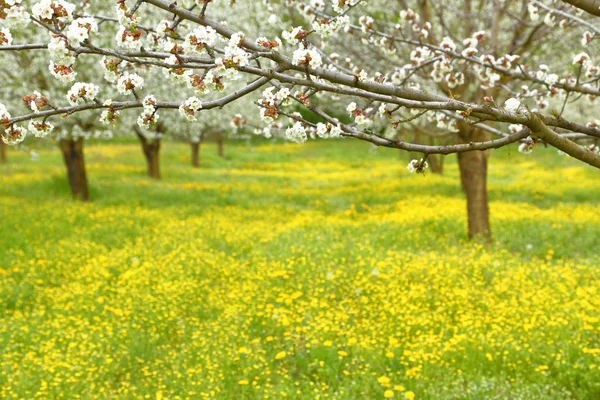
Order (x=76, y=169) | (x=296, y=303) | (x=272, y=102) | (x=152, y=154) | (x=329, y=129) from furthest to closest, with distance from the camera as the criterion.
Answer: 1. (x=152, y=154)
2. (x=76, y=169)
3. (x=296, y=303)
4. (x=329, y=129)
5. (x=272, y=102)

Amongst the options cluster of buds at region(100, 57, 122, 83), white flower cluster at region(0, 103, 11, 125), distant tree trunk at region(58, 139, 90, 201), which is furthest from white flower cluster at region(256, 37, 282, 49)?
distant tree trunk at region(58, 139, 90, 201)

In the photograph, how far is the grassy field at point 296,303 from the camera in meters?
5.99

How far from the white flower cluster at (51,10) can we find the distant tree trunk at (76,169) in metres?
15.6

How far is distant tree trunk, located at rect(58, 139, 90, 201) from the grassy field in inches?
58.8

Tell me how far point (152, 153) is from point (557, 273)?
21792 mm

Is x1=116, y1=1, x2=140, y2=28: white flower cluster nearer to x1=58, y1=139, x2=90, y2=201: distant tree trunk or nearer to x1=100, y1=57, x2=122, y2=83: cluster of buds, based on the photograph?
x1=100, y1=57, x2=122, y2=83: cluster of buds

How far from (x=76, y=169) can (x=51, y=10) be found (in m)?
16.1

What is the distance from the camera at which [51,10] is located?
9.91 feet

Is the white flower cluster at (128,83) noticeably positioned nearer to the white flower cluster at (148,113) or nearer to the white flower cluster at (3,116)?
the white flower cluster at (148,113)

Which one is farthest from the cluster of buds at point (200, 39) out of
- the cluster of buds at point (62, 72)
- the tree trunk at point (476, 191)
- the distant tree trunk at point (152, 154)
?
the distant tree trunk at point (152, 154)

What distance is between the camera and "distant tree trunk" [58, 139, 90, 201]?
17516 millimetres

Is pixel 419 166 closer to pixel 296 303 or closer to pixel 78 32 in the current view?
pixel 78 32

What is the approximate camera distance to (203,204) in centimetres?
1830

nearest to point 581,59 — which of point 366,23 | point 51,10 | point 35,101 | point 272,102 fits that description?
Result: point 366,23
